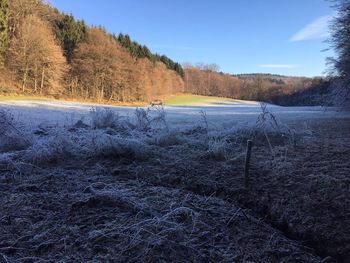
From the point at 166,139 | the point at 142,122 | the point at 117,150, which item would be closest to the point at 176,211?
the point at 117,150

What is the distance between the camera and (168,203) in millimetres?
3969

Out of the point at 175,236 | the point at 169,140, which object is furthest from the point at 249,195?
the point at 169,140

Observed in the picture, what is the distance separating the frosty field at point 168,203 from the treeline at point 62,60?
33.0m

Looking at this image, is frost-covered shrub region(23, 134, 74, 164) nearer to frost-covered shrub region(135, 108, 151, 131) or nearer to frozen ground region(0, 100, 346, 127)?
frost-covered shrub region(135, 108, 151, 131)

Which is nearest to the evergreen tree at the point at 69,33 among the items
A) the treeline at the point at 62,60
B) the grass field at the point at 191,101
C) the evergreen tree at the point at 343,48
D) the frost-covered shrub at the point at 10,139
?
the treeline at the point at 62,60

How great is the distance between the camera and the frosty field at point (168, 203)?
10.0ft

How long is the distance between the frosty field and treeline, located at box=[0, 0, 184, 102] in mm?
32971

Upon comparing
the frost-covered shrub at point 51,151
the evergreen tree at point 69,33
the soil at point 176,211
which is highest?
the evergreen tree at point 69,33

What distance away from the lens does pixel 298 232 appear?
3.79m

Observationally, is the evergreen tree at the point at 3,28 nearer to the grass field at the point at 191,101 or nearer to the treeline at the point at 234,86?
the grass field at the point at 191,101

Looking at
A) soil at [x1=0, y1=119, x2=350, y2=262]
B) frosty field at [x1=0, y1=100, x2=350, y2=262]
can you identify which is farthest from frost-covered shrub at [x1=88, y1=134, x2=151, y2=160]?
soil at [x1=0, y1=119, x2=350, y2=262]

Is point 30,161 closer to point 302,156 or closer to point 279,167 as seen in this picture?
point 279,167

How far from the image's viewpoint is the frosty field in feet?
10.0

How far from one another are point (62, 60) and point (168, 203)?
41344mm
